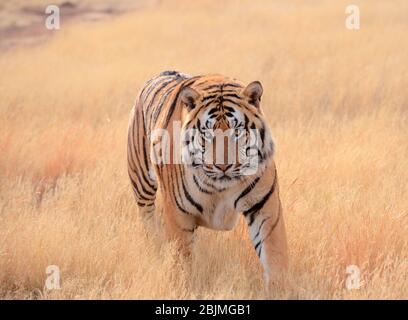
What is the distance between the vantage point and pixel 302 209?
5.68 metres

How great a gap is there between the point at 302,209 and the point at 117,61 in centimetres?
703

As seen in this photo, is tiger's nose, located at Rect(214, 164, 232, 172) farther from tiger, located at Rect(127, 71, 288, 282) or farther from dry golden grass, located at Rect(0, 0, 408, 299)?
dry golden grass, located at Rect(0, 0, 408, 299)

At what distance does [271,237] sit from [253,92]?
0.83 meters

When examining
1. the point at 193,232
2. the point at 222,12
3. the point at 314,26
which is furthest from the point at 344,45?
the point at 193,232

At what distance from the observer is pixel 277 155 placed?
698 centimetres

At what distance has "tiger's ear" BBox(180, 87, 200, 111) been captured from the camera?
4568 mm

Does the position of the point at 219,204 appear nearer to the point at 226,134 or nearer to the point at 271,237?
the point at 271,237

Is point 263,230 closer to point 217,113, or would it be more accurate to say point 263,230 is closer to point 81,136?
point 217,113

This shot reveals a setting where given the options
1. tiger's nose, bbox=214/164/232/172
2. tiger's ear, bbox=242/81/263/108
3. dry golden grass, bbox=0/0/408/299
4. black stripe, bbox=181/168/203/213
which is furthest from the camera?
dry golden grass, bbox=0/0/408/299

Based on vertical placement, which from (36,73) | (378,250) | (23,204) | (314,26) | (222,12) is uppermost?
(222,12)

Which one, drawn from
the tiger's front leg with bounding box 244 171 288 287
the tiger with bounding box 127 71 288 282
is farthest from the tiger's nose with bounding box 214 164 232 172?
the tiger's front leg with bounding box 244 171 288 287

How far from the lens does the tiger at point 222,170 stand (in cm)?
445

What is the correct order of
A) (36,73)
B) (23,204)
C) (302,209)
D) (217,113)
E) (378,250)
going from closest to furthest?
(217,113) < (378,250) < (302,209) < (23,204) < (36,73)

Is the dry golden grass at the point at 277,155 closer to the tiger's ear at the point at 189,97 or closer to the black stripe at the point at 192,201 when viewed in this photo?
the black stripe at the point at 192,201
